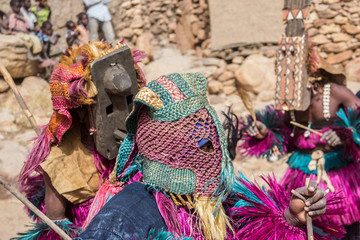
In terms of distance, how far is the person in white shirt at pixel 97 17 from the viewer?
7562 mm

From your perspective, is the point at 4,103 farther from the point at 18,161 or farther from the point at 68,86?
the point at 68,86

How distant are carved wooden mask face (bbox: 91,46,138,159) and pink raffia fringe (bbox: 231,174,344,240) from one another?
0.62m

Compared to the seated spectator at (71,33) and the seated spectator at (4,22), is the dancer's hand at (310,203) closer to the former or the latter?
the seated spectator at (71,33)

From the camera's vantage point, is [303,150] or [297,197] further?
[303,150]

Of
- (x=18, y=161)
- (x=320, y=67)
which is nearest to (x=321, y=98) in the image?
(x=320, y=67)

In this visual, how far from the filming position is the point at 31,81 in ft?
23.5

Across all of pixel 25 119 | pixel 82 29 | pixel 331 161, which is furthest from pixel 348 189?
pixel 82 29

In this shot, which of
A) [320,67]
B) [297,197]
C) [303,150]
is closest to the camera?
[297,197]

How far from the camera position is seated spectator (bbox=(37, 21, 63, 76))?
7327 millimetres

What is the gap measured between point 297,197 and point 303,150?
1.68 m

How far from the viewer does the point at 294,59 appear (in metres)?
2.89

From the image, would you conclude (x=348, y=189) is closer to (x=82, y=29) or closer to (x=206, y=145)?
(x=206, y=145)

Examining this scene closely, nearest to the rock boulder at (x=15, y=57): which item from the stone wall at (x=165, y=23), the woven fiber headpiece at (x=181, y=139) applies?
the stone wall at (x=165, y=23)

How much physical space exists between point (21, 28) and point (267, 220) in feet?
21.3
